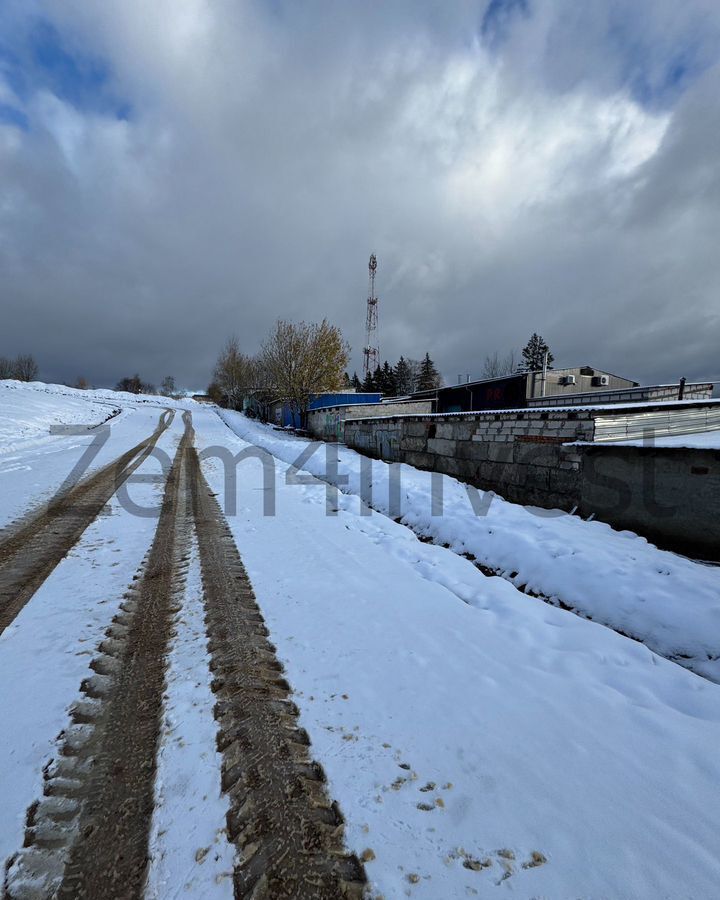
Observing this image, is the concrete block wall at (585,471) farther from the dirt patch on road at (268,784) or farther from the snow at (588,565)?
the dirt patch on road at (268,784)

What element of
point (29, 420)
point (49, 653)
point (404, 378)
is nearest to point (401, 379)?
A: point (404, 378)

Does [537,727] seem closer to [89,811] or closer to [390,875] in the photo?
[390,875]

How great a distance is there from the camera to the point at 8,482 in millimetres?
7699

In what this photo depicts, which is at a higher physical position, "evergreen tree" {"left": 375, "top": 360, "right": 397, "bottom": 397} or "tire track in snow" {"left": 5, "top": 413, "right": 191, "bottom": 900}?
"evergreen tree" {"left": 375, "top": 360, "right": 397, "bottom": 397}

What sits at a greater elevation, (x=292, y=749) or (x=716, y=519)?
(x=716, y=519)

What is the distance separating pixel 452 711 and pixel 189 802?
4.59ft

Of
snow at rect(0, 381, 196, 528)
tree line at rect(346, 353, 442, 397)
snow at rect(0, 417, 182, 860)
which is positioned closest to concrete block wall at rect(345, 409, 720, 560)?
snow at rect(0, 417, 182, 860)

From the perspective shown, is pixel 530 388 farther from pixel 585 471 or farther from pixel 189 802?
pixel 189 802

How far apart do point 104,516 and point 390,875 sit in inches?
231

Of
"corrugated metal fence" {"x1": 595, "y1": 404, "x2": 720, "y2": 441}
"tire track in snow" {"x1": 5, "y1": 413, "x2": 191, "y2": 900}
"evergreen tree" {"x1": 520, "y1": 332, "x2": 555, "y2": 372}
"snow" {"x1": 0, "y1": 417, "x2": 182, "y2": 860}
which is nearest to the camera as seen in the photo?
"tire track in snow" {"x1": 5, "y1": 413, "x2": 191, "y2": 900}

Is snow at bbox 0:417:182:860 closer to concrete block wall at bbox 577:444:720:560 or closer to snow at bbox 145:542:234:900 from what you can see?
snow at bbox 145:542:234:900

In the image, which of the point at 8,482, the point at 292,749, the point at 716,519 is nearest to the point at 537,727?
the point at 292,749

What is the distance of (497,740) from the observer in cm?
208

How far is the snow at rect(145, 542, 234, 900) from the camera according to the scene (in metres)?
1.39
